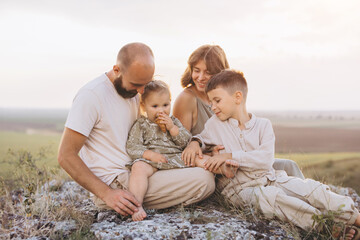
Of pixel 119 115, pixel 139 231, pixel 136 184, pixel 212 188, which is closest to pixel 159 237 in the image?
pixel 139 231

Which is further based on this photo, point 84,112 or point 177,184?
point 177,184

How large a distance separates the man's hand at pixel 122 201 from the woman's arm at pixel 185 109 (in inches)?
59.3

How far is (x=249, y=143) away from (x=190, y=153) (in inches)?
27.1

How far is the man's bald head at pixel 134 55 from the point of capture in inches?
148

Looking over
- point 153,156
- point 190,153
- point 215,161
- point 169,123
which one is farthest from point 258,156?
point 153,156

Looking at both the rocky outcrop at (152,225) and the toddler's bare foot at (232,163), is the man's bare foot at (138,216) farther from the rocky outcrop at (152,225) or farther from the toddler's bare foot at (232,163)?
the toddler's bare foot at (232,163)

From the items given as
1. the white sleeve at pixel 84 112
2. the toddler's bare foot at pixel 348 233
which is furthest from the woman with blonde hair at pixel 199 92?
the white sleeve at pixel 84 112

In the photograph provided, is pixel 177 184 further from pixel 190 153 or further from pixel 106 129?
pixel 106 129

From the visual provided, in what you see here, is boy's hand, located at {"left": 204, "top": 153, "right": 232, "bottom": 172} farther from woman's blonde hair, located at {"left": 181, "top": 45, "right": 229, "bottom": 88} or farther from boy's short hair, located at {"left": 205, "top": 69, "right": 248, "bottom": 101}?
woman's blonde hair, located at {"left": 181, "top": 45, "right": 229, "bottom": 88}

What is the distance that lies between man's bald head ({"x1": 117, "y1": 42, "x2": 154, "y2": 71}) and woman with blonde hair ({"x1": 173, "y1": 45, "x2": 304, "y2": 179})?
1098 millimetres

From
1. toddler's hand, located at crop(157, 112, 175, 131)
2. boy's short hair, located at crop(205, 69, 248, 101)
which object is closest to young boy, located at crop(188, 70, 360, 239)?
boy's short hair, located at crop(205, 69, 248, 101)

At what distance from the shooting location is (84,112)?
3.71m

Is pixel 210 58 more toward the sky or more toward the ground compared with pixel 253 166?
more toward the sky

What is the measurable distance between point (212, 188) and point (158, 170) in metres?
0.67
